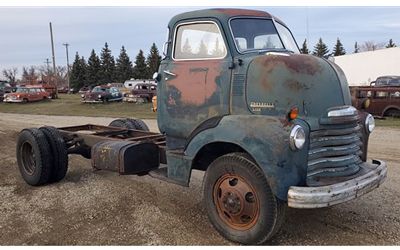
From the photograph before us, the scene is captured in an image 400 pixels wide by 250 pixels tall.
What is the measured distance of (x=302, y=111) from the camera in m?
4.40

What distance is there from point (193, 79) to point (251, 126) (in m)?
1.21

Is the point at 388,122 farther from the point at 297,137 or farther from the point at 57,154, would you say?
the point at 297,137

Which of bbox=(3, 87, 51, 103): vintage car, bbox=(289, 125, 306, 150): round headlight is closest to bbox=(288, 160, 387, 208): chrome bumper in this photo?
bbox=(289, 125, 306, 150): round headlight

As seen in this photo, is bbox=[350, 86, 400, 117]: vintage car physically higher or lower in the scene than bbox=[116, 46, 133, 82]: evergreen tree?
lower

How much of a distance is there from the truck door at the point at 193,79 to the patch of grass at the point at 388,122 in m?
11.4

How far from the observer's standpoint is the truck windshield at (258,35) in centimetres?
511

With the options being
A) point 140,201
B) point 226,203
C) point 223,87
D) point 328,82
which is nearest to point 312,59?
point 328,82

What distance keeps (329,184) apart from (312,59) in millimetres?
1337

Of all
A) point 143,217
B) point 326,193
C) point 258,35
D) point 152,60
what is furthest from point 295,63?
point 152,60

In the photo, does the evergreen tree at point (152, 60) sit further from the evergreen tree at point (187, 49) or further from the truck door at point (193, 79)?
the evergreen tree at point (187, 49)

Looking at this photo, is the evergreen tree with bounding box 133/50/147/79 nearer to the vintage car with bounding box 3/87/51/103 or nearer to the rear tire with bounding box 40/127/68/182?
the vintage car with bounding box 3/87/51/103

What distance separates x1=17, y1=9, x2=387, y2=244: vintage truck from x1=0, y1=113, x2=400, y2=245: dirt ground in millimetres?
497

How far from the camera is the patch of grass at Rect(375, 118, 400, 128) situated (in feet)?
48.9
